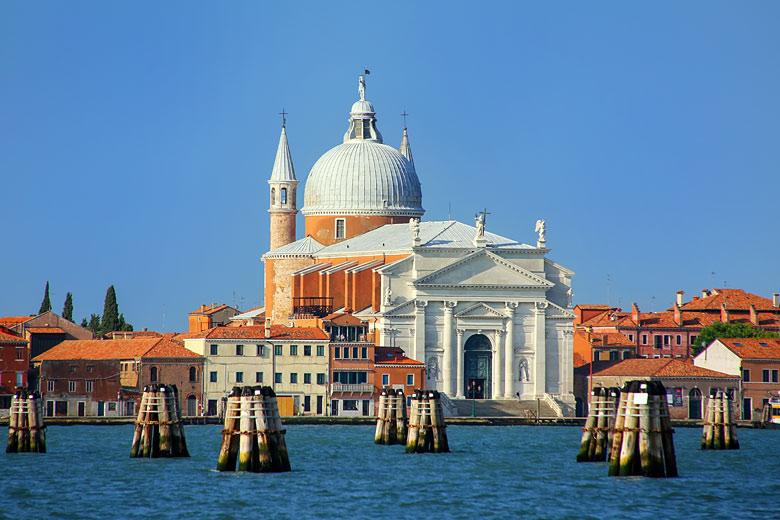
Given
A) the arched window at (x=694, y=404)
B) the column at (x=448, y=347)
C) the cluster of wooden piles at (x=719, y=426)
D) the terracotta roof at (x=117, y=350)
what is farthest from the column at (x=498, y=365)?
the cluster of wooden piles at (x=719, y=426)

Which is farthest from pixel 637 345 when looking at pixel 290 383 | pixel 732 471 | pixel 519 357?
pixel 732 471

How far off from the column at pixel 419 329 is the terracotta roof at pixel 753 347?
37.8 feet

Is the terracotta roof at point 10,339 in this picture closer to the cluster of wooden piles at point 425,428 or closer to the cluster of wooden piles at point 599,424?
the cluster of wooden piles at point 425,428

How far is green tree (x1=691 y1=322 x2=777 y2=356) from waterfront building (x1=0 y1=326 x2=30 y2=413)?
93.8ft

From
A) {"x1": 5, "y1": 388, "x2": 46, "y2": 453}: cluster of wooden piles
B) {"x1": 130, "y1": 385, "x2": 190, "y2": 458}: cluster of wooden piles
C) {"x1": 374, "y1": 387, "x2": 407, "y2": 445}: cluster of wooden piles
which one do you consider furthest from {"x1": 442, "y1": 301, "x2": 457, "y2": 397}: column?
{"x1": 130, "y1": 385, "x2": 190, "y2": 458}: cluster of wooden piles

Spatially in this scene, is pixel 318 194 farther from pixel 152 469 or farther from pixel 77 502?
pixel 77 502

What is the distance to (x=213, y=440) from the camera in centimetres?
5016

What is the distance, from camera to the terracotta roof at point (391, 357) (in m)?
63.3

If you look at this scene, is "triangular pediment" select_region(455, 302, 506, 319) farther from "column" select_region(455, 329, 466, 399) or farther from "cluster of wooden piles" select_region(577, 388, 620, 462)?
"cluster of wooden piles" select_region(577, 388, 620, 462)

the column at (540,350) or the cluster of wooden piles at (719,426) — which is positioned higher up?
the column at (540,350)

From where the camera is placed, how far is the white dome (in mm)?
76750

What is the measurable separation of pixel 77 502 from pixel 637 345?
49519 millimetres

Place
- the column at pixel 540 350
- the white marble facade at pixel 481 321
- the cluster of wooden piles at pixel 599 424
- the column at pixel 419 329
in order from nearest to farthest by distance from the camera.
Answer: the cluster of wooden piles at pixel 599 424, the column at pixel 419 329, the white marble facade at pixel 481 321, the column at pixel 540 350

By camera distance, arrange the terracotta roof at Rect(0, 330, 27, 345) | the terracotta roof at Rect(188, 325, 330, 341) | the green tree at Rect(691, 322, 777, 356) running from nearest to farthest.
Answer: the terracotta roof at Rect(188, 325, 330, 341)
the terracotta roof at Rect(0, 330, 27, 345)
the green tree at Rect(691, 322, 777, 356)
